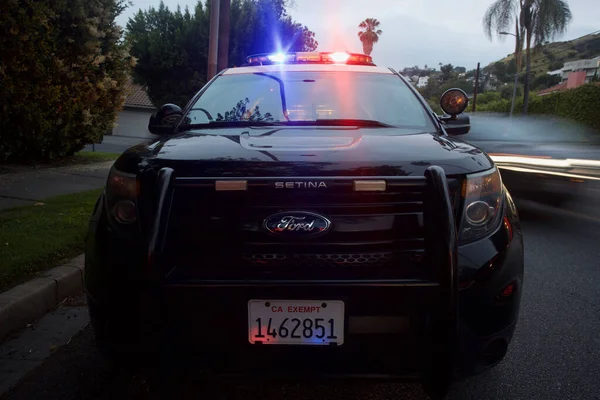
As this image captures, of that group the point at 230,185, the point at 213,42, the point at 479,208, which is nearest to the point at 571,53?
the point at 213,42

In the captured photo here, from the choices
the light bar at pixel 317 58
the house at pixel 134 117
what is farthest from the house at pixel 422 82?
the light bar at pixel 317 58

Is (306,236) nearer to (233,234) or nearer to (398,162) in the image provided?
(233,234)

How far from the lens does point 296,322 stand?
78.5 inches

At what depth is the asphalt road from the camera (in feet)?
8.45

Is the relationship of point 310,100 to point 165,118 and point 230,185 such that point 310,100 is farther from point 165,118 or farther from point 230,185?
point 230,185

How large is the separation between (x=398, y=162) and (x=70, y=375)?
1.98 meters

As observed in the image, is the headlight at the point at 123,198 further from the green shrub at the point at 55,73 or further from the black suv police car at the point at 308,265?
the green shrub at the point at 55,73

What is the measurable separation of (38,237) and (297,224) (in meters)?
3.37

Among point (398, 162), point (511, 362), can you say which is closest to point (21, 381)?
point (398, 162)

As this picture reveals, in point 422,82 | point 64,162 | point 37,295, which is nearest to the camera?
point 37,295

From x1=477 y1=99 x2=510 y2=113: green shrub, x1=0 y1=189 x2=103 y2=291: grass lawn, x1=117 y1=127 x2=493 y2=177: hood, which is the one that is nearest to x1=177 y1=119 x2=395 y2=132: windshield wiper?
x1=117 y1=127 x2=493 y2=177: hood

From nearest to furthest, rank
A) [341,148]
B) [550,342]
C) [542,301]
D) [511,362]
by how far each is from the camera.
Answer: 1. [341,148]
2. [511,362]
3. [550,342]
4. [542,301]

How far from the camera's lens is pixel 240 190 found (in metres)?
2.03

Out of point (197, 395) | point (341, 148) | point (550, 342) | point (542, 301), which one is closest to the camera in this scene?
point (341, 148)
